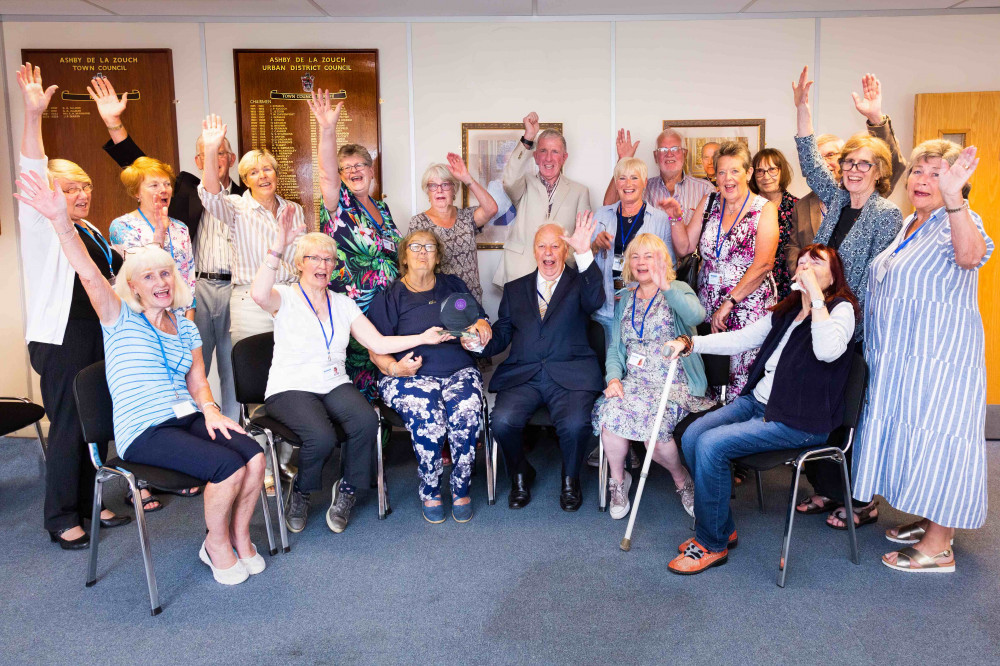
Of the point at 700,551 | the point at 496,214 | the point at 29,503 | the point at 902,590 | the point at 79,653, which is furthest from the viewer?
the point at 496,214

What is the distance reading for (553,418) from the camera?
3463mm

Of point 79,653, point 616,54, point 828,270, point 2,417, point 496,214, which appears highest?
point 616,54

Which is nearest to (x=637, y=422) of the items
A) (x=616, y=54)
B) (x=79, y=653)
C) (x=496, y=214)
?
(x=496, y=214)

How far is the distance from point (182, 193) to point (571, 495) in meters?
2.76

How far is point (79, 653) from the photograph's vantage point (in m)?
2.30

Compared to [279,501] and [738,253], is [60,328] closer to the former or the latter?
[279,501]

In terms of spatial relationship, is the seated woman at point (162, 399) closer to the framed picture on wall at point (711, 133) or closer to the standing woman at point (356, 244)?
the standing woman at point (356, 244)

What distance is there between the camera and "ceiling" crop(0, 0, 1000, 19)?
14.0 feet

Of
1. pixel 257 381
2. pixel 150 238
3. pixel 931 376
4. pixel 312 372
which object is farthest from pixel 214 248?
pixel 931 376

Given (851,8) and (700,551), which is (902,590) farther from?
(851,8)

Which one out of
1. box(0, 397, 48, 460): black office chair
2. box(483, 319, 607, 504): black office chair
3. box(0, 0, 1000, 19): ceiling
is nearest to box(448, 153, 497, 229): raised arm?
box(483, 319, 607, 504): black office chair

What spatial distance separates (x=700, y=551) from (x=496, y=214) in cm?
240

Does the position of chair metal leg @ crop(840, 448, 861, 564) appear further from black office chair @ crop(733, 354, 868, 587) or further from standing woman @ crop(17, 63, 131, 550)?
standing woman @ crop(17, 63, 131, 550)

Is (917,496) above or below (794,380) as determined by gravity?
below
